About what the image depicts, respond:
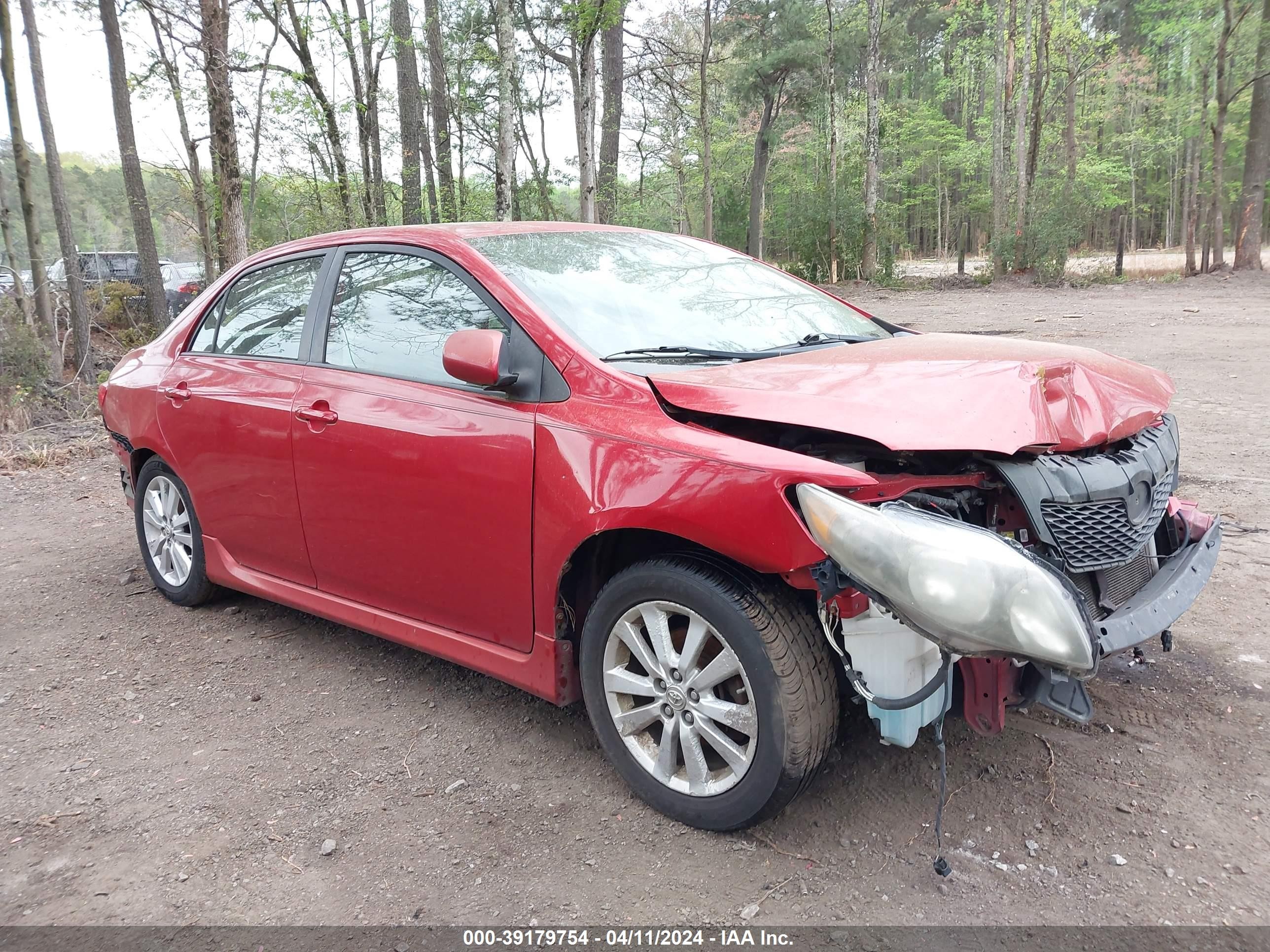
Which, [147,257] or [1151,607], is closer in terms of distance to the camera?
[1151,607]

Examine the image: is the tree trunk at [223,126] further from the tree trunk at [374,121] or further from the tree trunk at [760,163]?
the tree trunk at [760,163]

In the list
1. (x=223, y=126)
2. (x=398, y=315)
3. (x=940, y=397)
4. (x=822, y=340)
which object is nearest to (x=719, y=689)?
(x=940, y=397)

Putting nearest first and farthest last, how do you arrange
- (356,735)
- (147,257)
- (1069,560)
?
1. (1069,560)
2. (356,735)
3. (147,257)

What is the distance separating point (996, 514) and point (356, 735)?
2.29m

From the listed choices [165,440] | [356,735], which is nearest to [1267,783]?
[356,735]

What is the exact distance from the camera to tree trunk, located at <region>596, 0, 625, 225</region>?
72.6 ft

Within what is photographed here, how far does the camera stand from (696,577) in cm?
233

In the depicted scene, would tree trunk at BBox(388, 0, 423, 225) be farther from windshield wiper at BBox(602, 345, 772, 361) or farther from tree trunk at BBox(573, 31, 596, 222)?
windshield wiper at BBox(602, 345, 772, 361)

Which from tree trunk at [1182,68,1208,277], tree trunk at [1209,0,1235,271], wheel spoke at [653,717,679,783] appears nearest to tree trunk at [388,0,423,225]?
tree trunk at [1209,0,1235,271]

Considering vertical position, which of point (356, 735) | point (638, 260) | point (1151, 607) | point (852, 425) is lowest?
point (356, 735)

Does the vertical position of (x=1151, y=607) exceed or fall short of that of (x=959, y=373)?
it falls short

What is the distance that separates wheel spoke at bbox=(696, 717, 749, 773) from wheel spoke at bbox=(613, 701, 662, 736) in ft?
0.47

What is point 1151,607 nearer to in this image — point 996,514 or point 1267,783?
point 996,514

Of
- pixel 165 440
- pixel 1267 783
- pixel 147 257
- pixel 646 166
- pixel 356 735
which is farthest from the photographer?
pixel 646 166
